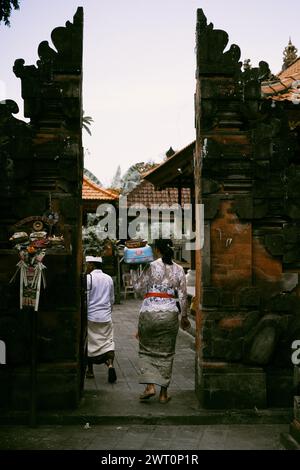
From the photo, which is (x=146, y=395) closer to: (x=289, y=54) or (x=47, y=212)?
(x=47, y=212)

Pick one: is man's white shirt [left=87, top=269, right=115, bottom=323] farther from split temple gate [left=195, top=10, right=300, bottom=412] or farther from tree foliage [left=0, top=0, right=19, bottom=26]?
tree foliage [left=0, top=0, right=19, bottom=26]

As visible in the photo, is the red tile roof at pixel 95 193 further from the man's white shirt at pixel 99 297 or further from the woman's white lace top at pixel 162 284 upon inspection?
the woman's white lace top at pixel 162 284

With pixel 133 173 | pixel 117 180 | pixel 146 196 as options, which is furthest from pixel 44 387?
pixel 117 180

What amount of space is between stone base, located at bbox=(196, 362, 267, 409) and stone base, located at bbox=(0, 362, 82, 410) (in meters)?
1.51

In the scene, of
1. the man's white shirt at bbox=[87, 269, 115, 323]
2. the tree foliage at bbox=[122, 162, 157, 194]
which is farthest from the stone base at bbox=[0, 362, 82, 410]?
the tree foliage at bbox=[122, 162, 157, 194]

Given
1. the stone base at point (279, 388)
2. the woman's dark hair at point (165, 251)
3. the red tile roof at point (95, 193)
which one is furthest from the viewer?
the red tile roof at point (95, 193)

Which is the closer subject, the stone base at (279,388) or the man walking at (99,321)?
the stone base at (279,388)

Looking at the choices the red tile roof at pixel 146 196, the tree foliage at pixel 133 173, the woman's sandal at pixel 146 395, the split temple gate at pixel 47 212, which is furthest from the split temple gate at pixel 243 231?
the tree foliage at pixel 133 173

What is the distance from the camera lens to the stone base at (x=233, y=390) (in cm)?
715

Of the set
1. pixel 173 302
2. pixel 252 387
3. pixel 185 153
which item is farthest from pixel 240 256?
pixel 185 153

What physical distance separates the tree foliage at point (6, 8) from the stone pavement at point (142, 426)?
193 inches

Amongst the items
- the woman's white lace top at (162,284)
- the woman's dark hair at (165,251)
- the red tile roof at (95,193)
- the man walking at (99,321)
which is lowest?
the man walking at (99,321)

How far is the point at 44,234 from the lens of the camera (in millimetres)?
6863

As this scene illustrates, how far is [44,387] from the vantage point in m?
7.05
